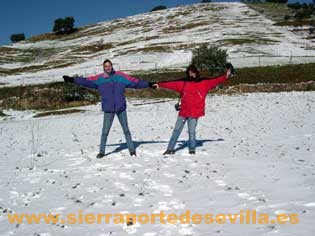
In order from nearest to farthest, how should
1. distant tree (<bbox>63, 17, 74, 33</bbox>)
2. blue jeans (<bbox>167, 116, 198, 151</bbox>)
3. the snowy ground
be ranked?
the snowy ground → blue jeans (<bbox>167, 116, 198, 151</bbox>) → distant tree (<bbox>63, 17, 74, 33</bbox>)

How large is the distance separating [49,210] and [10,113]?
3157cm

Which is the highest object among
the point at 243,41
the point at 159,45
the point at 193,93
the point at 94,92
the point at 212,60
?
the point at 159,45

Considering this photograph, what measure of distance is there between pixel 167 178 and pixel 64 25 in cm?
18434

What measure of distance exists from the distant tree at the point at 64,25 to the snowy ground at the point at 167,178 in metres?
173

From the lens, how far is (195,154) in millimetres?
12969

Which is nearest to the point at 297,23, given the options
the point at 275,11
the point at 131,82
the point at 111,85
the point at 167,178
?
the point at 275,11

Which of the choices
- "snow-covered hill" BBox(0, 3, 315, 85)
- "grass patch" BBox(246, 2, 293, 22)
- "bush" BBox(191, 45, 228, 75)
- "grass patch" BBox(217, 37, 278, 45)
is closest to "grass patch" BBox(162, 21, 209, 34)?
"snow-covered hill" BBox(0, 3, 315, 85)

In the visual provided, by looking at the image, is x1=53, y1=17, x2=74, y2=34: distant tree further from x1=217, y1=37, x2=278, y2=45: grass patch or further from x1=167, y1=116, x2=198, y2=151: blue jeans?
x1=167, y1=116, x2=198, y2=151: blue jeans

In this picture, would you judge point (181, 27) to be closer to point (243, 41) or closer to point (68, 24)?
point (243, 41)

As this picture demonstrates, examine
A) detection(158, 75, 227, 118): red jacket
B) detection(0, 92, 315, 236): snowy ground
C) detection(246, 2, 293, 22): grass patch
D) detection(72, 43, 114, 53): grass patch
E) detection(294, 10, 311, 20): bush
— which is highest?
detection(246, 2, 293, 22): grass patch

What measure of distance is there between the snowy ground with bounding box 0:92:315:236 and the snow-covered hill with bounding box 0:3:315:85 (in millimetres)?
48099

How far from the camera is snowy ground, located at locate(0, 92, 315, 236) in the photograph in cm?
716

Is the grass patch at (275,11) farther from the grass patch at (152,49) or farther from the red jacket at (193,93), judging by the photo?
the red jacket at (193,93)

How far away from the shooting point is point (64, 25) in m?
183
